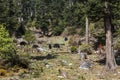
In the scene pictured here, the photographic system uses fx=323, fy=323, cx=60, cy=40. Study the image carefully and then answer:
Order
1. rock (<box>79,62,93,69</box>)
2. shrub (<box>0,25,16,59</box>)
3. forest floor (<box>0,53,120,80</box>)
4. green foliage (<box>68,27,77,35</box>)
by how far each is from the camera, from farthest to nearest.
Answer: green foliage (<box>68,27,77,35</box>)
rock (<box>79,62,93,69</box>)
shrub (<box>0,25,16,59</box>)
forest floor (<box>0,53,120,80</box>)

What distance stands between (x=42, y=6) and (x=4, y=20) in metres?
58.0

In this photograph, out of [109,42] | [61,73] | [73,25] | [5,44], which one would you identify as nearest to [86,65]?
[109,42]

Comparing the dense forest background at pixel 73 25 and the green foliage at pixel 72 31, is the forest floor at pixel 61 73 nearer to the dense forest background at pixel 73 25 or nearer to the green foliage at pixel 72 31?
the dense forest background at pixel 73 25

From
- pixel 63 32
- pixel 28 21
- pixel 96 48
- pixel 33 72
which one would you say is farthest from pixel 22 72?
pixel 28 21

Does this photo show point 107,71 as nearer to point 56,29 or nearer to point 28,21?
point 56,29

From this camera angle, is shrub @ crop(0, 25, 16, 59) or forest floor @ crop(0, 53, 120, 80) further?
shrub @ crop(0, 25, 16, 59)

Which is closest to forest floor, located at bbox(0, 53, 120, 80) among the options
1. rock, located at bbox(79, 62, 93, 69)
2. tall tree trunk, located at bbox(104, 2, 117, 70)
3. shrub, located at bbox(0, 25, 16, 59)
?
rock, located at bbox(79, 62, 93, 69)

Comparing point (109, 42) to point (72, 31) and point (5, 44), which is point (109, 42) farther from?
point (72, 31)

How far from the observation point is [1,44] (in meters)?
26.8

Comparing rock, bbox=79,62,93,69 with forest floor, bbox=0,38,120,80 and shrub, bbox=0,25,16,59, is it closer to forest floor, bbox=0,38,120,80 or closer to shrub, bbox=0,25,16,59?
forest floor, bbox=0,38,120,80

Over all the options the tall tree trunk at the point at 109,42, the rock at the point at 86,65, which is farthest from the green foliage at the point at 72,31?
the tall tree trunk at the point at 109,42

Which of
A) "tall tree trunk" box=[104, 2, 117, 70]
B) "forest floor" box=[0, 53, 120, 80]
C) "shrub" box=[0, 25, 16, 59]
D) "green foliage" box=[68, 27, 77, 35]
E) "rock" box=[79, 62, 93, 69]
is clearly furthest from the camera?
"green foliage" box=[68, 27, 77, 35]

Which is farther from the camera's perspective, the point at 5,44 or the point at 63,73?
the point at 5,44

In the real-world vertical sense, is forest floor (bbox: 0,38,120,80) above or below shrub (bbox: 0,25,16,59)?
below
